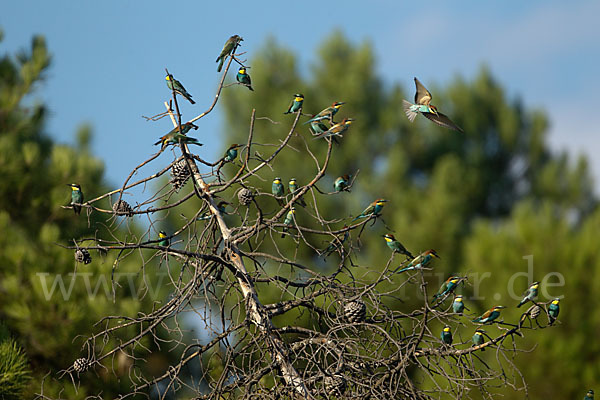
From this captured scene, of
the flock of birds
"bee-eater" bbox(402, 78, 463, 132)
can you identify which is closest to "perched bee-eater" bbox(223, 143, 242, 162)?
the flock of birds

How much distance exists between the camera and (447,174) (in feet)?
47.5

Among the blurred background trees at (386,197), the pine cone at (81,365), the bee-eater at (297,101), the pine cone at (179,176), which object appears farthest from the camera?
the blurred background trees at (386,197)

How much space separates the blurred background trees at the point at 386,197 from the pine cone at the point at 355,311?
136 cm

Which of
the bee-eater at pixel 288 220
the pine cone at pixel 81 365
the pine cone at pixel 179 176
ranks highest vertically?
the pine cone at pixel 179 176

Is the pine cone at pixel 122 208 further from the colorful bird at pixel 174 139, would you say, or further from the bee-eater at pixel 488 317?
the bee-eater at pixel 488 317

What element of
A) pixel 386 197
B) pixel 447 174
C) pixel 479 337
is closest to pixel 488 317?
pixel 479 337

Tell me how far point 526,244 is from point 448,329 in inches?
316

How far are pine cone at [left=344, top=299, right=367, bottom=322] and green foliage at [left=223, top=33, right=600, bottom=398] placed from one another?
25.2 ft

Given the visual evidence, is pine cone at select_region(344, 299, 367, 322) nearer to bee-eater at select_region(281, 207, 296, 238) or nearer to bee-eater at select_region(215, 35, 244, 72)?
bee-eater at select_region(281, 207, 296, 238)

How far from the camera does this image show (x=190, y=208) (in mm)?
13070

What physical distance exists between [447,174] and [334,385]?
1260 cm

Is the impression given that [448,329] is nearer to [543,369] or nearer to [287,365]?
[287,365]

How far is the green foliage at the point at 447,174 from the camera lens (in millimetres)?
10461

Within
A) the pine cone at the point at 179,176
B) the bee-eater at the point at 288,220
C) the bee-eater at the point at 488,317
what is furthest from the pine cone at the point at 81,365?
the bee-eater at the point at 488,317
